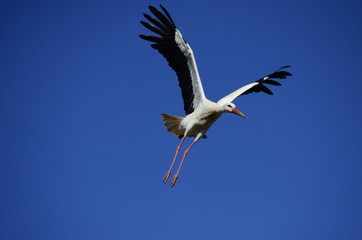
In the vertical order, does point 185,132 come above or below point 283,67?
below

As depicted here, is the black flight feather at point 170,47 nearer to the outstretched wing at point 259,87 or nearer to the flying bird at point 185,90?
the flying bird at point 185,90

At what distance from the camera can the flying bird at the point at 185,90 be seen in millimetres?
7961

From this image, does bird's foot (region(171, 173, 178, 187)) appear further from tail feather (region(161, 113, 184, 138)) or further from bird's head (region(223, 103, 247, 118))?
bird's head (region(223, 103, 247, 118))

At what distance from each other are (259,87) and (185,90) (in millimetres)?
2519

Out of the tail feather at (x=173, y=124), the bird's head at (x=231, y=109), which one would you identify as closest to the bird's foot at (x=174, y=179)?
the tail feather at (x=173, y=124)

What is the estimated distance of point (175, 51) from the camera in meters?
8.23

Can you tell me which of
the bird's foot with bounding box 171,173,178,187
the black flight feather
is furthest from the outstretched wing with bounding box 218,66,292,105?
the bird's foot with bounding box 171,173,178,187

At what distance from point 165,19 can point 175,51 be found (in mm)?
670

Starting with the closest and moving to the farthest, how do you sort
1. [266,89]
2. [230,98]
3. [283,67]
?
[230,98] → [283,67] → [266,89]

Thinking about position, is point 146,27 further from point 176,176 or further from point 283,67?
point 283,67

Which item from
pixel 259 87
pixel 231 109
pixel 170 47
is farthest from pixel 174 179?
pixel 259 87

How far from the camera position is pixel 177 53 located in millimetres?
8258

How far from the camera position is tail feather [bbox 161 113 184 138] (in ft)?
29.0

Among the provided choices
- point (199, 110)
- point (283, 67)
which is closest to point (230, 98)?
point (199, 110)
